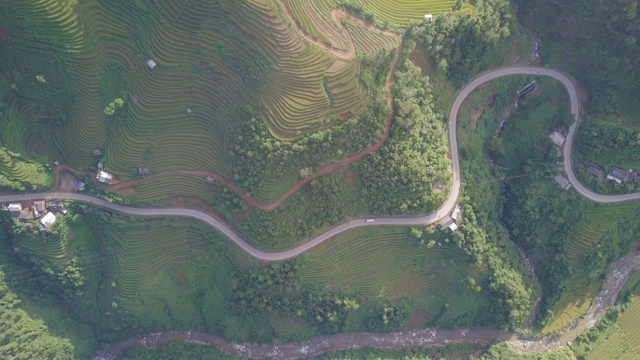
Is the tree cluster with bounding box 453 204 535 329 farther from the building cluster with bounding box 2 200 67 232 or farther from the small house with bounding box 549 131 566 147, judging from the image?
the building cluster with bounding box 2 200 67 232

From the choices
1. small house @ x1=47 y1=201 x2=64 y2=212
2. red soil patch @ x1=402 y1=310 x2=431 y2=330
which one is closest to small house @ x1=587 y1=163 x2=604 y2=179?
red soil patch @ x1=402 y1=310 x2=431 y2=330

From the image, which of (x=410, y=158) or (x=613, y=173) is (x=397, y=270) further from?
(x=613, y=173)

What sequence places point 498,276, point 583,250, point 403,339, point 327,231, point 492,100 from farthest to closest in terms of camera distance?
point 403,339 < point 583,250 < point 492,100 < point 498,276 < point 327,231

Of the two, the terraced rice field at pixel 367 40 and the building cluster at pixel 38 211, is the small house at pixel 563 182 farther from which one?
the building cluster at pixel 38 211

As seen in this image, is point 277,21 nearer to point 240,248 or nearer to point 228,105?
point 228,105

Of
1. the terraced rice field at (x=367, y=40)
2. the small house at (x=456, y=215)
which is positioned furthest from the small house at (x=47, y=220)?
the small house at (x=456, y=215)

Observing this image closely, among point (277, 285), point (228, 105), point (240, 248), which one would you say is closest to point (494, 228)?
point (277, 285)

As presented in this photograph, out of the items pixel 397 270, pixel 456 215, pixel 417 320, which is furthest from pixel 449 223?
pixel 417 320
